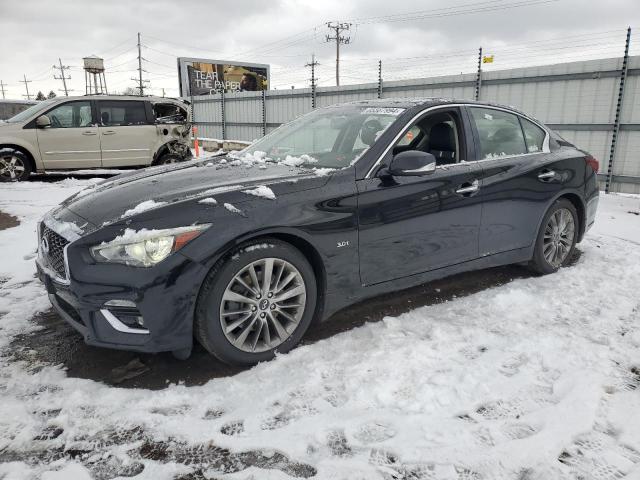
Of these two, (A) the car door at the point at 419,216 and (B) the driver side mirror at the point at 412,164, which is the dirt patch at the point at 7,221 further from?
(B) the driver side mirror at the point at 412,164

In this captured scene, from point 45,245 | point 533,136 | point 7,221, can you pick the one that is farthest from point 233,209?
point 7,221

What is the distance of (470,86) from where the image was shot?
11.4m

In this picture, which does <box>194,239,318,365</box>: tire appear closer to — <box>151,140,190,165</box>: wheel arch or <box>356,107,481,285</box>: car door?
<box>356,107,481,285</box>: car door

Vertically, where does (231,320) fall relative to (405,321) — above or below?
above

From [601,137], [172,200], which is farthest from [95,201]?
[601,137]

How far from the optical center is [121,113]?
36.9 feet

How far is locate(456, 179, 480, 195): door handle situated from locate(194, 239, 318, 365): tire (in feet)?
4.71

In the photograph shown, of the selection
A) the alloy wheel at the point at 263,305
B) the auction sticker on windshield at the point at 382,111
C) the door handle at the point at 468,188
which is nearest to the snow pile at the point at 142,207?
the alloy wheel at the point at 263,305

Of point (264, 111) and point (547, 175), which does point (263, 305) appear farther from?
point (264, 111)

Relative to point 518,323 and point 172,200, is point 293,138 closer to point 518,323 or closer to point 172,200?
point 172,200

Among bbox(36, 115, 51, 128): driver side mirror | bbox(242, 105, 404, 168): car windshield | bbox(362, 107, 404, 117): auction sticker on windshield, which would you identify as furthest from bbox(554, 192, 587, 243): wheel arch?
bbox(36, 115, 51, 128): driver side mirror

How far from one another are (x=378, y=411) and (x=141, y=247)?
1.49 m

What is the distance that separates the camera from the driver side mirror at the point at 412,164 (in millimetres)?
3273

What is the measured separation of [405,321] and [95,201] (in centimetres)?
224
